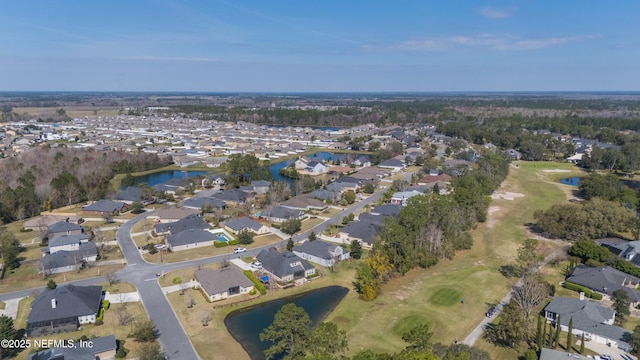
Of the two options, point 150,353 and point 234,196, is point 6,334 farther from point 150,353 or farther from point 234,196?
point 234,196

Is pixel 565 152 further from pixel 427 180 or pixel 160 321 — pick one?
pixel 160 321

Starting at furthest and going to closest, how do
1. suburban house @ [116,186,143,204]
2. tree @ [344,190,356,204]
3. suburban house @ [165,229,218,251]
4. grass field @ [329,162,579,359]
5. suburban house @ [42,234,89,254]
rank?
tree @ [344,190,356,204], suburban house @ [116,186,143,204], suburban house @ [165,229,218,251], suburban house @ [42,234,89,254], grass field @ [329,162,579,359]

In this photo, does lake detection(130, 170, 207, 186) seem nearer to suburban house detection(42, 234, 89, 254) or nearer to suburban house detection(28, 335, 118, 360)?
suburban house detection(42, 234, 89, 254)

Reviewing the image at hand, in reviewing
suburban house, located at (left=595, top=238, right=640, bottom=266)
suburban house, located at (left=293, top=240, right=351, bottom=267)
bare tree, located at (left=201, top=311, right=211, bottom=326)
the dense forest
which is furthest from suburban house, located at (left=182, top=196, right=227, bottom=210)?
suburban house, located at (left=595, top=238, right=640, bottom=266)

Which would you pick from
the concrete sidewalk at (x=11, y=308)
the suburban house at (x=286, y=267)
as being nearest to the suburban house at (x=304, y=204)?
the suburban house at (x=286, y=267)

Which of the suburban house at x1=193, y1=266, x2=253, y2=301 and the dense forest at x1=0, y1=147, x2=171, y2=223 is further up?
the dense forest at x1=0, y1=147, x2=171, y2=223

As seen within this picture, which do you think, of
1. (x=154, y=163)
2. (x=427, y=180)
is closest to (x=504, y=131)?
(x=427, y=180)

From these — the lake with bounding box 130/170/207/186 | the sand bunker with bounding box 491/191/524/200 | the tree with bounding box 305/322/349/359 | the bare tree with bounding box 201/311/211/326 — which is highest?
the tree with bounding box 305/322/349/359
